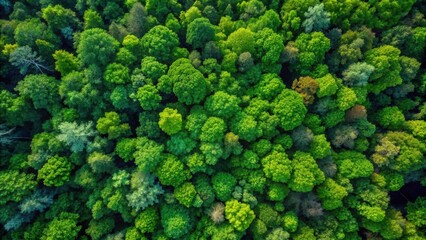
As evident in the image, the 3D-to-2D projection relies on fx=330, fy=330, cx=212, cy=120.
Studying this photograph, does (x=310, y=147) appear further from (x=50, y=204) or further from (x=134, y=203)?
(x=50, y=204)

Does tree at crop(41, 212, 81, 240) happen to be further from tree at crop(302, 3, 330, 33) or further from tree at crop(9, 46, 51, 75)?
tree at crop(302, 3, 330, 33)

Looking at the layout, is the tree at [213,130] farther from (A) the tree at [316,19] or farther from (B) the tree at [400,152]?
(B) the tree at [400,152]

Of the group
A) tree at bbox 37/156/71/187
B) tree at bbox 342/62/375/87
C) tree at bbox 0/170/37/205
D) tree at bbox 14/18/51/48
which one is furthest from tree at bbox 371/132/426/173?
tree at bbox 14/18/51/48

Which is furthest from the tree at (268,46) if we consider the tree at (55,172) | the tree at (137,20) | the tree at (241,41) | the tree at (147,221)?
the tree at (55,172)

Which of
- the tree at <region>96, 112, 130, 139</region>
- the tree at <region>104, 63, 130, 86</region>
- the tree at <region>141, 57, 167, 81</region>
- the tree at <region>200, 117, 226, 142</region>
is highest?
the tree at <region>141, 57, 167, 81</region>

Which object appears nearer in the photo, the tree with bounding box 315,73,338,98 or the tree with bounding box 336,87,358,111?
the tree with bounding box 315,73,338,98

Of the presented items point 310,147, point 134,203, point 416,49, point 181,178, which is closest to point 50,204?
point 134,203
